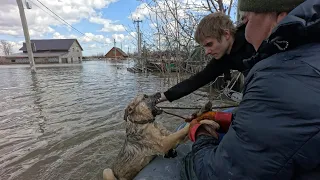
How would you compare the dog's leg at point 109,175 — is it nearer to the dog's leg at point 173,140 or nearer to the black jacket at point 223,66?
the dog's leg at point 173,140

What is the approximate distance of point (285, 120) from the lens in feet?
3.45

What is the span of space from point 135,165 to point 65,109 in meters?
7.17

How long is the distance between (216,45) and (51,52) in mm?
80192

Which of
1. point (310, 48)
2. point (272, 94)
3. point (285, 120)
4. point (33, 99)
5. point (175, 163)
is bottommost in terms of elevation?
point (33, 99)

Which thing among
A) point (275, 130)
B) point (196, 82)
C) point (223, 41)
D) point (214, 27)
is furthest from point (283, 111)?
point (196, 82)

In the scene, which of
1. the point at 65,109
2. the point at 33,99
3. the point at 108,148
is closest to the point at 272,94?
the point at 108,148

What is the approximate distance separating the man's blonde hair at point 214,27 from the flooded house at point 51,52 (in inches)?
2795

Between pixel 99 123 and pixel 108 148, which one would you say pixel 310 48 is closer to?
pixel 108 148

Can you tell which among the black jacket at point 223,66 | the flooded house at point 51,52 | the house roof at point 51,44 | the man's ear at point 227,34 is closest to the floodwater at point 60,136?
the black jacket at point 223,66

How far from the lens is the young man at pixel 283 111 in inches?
40.1

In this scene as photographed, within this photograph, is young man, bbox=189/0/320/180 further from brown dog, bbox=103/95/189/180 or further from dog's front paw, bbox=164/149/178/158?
brown dog, bbox=103/95/189/180

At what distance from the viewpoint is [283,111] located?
1.05 m

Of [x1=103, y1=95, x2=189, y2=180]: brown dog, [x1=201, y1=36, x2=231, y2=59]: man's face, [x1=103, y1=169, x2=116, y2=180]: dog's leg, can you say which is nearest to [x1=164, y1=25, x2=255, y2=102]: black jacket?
[x1=201, y1=36, x2=231, y2=59]: man's face

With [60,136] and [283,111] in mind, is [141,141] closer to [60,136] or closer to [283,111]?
[283,111]
